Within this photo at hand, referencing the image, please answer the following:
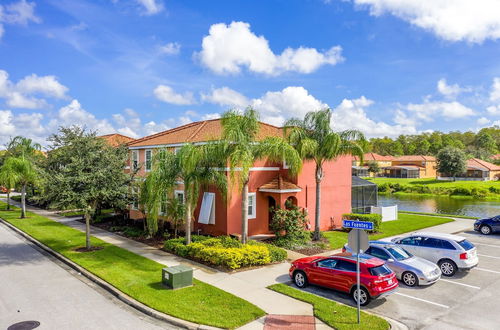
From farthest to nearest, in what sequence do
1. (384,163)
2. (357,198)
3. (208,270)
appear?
(384,163)
(357,198)
(208,270)

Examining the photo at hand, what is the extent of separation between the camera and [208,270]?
47.4ft

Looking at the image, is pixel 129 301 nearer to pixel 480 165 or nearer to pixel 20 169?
pixel 20 169

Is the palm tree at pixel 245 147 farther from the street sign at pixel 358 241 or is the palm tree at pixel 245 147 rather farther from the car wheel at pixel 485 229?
the car wheel at pixel 485 229

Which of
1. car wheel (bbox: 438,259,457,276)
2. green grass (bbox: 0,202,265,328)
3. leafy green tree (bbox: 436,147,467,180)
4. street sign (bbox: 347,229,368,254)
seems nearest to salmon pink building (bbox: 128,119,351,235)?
green grass (bbox: 0,202,265,328)

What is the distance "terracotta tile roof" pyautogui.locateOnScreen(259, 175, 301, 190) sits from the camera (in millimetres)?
20516

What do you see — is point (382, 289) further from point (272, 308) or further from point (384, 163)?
point (384, 163)

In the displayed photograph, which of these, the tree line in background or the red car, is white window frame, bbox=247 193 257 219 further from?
the tree line in background

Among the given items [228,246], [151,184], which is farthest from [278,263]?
[151,184]

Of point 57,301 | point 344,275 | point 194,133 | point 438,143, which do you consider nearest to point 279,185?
point 194,133

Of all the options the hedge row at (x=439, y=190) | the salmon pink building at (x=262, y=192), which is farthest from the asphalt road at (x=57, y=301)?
the hedge row at (x=439, y=190)

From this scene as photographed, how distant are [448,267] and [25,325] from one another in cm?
1498

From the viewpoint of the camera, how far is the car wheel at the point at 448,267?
1414cm

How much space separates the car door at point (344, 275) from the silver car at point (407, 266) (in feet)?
8.94

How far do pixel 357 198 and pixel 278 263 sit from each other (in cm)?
1410
